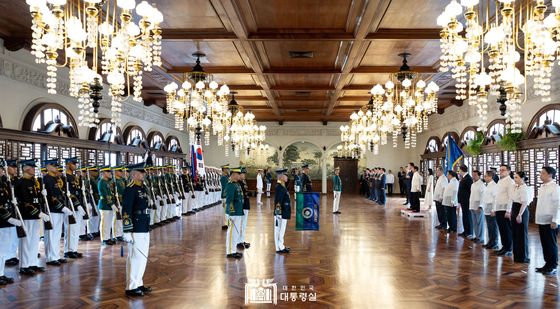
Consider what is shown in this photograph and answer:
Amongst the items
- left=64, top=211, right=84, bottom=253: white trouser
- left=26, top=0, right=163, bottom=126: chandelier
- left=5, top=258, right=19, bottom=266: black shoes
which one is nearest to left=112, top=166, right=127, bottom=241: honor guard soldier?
left=64, top=211, right=84, bottom=253: white trouser

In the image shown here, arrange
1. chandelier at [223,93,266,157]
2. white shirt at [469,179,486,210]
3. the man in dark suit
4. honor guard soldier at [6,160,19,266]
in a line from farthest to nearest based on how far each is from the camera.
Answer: chandelier at [223,93,266,157]
the man in dark suit
white shirt at [469,179,486,210]
honor guard soldier at [6,160,19,266]

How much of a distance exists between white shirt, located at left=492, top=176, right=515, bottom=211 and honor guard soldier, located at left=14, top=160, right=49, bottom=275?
7883 millimetres

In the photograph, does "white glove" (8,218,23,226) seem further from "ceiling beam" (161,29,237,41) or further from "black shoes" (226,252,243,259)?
"ceiling beam" (161,29,237,41)

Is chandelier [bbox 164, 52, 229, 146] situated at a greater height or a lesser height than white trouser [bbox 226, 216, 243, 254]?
greater

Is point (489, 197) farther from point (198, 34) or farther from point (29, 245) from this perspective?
point (29, 245)

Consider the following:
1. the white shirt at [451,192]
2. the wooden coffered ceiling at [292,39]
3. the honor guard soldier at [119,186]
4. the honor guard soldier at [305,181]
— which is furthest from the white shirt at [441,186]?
the honor guard soldier at [119,186]

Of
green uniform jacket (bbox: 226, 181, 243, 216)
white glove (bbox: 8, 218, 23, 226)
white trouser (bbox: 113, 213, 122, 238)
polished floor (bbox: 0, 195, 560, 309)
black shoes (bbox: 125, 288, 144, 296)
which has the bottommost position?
polished floor (bbox: 0, 195, 560, 309)

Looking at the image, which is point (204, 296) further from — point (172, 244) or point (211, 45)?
point (211, 45)

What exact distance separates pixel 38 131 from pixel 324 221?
8134 mm

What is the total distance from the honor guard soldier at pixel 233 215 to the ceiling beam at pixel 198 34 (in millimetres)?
3544

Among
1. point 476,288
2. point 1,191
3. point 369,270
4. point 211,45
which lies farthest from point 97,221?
point 476,288

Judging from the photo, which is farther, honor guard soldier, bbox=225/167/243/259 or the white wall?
the white wall

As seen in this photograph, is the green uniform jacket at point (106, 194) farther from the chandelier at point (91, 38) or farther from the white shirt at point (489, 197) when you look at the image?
the white shirt at point (489, 197)

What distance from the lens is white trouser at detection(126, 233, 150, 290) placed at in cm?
563
